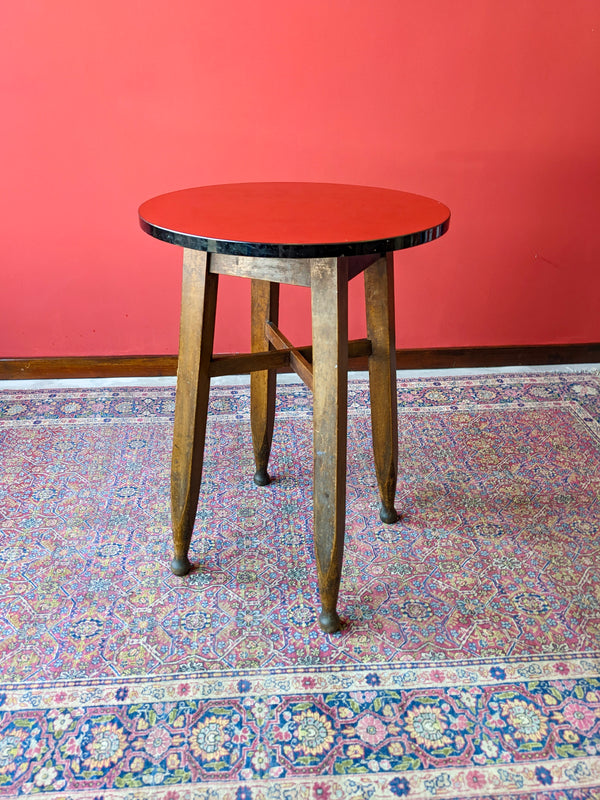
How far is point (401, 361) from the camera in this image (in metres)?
3.51

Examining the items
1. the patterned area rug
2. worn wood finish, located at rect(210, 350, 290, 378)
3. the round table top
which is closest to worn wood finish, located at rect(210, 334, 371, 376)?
worn wood finish, located at rect(210, 350, 290, 378)

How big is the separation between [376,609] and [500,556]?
19.1 inches

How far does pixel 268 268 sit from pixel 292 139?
1.62 meters

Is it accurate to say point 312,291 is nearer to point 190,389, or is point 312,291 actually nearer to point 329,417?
point 329,417

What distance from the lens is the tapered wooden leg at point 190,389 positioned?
6.06 ft

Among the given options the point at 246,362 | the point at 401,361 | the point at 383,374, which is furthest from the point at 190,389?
the point at 401,361

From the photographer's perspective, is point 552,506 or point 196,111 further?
point 196,111

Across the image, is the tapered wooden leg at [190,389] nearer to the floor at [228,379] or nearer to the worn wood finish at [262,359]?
the worn wood finish at [262,359]

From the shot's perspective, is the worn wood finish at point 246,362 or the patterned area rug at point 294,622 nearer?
the patterned area rug at point 294,622

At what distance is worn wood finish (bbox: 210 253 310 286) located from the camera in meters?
1.71

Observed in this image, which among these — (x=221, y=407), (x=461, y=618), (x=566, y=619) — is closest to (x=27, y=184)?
(x=221, y=407)

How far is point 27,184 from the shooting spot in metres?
3.13

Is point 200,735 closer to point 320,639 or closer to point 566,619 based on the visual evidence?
point 320,639

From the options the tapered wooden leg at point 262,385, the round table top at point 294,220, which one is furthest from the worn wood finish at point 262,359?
the round table top at point 294,220
